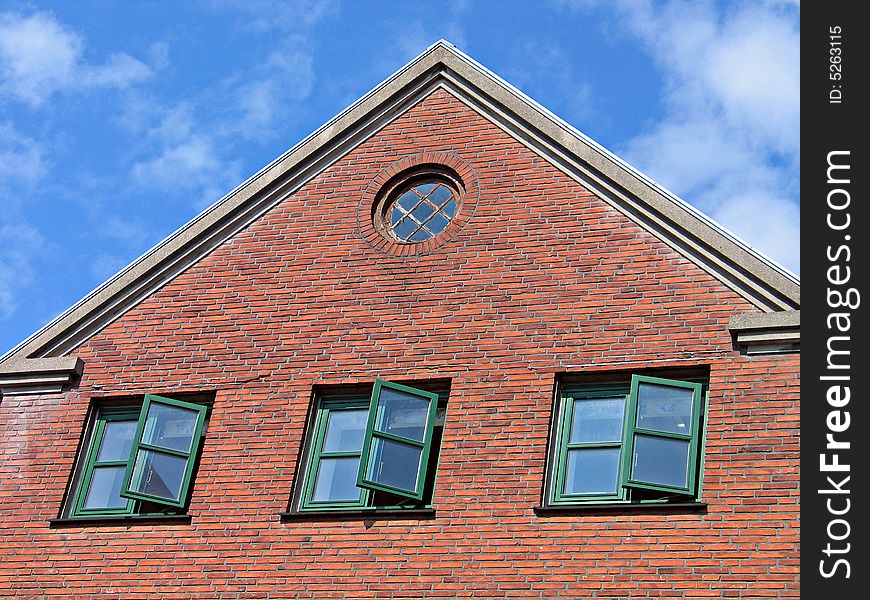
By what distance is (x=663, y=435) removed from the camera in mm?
14258

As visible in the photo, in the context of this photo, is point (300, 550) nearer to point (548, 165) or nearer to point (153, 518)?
point (153, 518)

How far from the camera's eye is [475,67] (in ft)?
58.9

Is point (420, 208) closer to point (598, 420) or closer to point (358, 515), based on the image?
point (598, 420)

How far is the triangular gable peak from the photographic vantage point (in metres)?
15.8

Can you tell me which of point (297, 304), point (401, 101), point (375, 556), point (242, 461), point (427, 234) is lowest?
point (375, 556)

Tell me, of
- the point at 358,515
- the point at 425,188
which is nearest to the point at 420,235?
Answer: the point at 425,188

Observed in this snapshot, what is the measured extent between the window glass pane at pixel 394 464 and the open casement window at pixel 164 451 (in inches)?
90.6

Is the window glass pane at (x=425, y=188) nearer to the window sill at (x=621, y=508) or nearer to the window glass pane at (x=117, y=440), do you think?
the window glass pane at (x=117, y=440)

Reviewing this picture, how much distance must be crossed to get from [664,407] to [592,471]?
1.02 meters

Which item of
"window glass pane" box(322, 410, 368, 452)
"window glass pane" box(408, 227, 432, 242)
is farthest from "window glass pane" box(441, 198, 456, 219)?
"window glass pane" box(322, 410, 368, 452)

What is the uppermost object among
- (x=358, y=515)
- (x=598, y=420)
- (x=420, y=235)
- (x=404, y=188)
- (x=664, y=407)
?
(x=404, y=188)

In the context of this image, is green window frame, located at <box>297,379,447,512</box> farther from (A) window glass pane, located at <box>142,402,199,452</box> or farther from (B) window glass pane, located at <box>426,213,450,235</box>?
(B) window glass pane, located at <box>426,213,450,235</box>

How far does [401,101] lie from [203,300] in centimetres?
375
